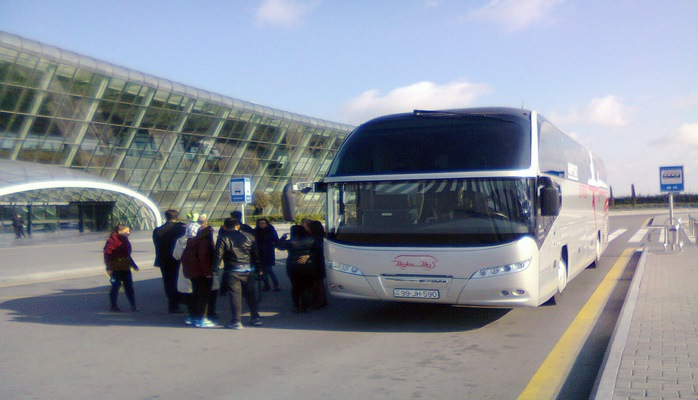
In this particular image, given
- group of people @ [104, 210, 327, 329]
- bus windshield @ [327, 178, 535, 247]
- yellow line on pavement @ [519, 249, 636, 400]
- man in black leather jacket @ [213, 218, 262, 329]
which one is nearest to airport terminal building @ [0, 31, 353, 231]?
group of people @ [104, 210, 327, 329]

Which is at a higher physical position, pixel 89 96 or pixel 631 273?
pixel 89 96

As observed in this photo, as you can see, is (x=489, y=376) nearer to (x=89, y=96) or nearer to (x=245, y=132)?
(x=89, y=96)

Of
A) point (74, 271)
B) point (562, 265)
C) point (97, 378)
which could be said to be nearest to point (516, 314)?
point (562, 265)

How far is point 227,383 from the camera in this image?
6312 mm

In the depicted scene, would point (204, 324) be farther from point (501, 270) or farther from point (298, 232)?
point (501, 270)

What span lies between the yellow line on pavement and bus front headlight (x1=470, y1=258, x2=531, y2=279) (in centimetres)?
95

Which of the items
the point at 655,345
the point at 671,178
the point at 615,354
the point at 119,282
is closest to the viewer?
the point at 615,354

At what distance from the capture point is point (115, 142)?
43875 mm

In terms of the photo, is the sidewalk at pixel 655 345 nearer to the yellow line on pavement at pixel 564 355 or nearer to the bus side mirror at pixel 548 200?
the yellow line on pavement at pixel 564 355

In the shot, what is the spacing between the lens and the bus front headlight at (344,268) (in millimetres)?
9141

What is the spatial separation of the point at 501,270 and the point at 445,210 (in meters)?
1.02

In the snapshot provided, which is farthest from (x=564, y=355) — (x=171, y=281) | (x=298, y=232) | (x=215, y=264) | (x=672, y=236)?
(x=672, y=236)

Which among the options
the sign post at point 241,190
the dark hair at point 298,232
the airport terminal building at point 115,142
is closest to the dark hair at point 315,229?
the dark hair at point 298,232

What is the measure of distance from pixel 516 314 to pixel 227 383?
16.9 ft
